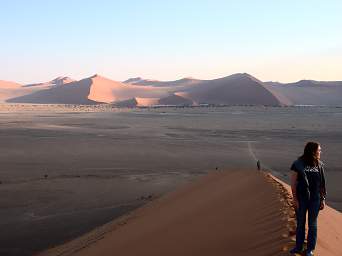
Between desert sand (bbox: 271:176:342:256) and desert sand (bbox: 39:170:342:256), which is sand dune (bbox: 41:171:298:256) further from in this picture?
desert sand (bbox: 271:176:342:256)

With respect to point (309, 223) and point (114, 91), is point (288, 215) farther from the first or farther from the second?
point (114, 91)

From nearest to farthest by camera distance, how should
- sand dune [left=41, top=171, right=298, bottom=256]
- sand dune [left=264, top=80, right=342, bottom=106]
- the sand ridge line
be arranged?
the sand ridge line, sand dune [left=41, top=171, right=298, bottom=256], sand dune [left=264, top=80, right=342, bottom=106]

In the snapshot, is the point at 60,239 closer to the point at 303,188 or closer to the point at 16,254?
the point at 16,254

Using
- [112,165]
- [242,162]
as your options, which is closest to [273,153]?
[242,162]

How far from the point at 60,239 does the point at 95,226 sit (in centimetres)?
106

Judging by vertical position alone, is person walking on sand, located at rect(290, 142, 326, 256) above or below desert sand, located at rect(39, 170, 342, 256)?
above

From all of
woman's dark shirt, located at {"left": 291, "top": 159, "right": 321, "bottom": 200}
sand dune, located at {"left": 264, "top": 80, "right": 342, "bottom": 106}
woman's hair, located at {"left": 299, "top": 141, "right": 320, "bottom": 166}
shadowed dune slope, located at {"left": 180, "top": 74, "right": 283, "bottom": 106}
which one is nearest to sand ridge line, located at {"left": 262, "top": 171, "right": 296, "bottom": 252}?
woman's dark shirt, located at {"left": 291, "top": 159, "right": 321, "bottom": 200}

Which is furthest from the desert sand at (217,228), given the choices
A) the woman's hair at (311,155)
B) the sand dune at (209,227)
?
the woman's hair at (311,155)

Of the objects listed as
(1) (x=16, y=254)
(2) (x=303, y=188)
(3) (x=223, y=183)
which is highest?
(2) (x=303, y=188)

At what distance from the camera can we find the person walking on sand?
192 inches

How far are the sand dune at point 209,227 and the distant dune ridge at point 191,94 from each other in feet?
332

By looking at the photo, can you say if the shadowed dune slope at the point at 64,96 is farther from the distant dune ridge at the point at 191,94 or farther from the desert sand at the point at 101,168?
the desert sand at the point at 101,168

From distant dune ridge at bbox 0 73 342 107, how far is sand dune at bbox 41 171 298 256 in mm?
101181

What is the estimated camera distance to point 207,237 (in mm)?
6301
